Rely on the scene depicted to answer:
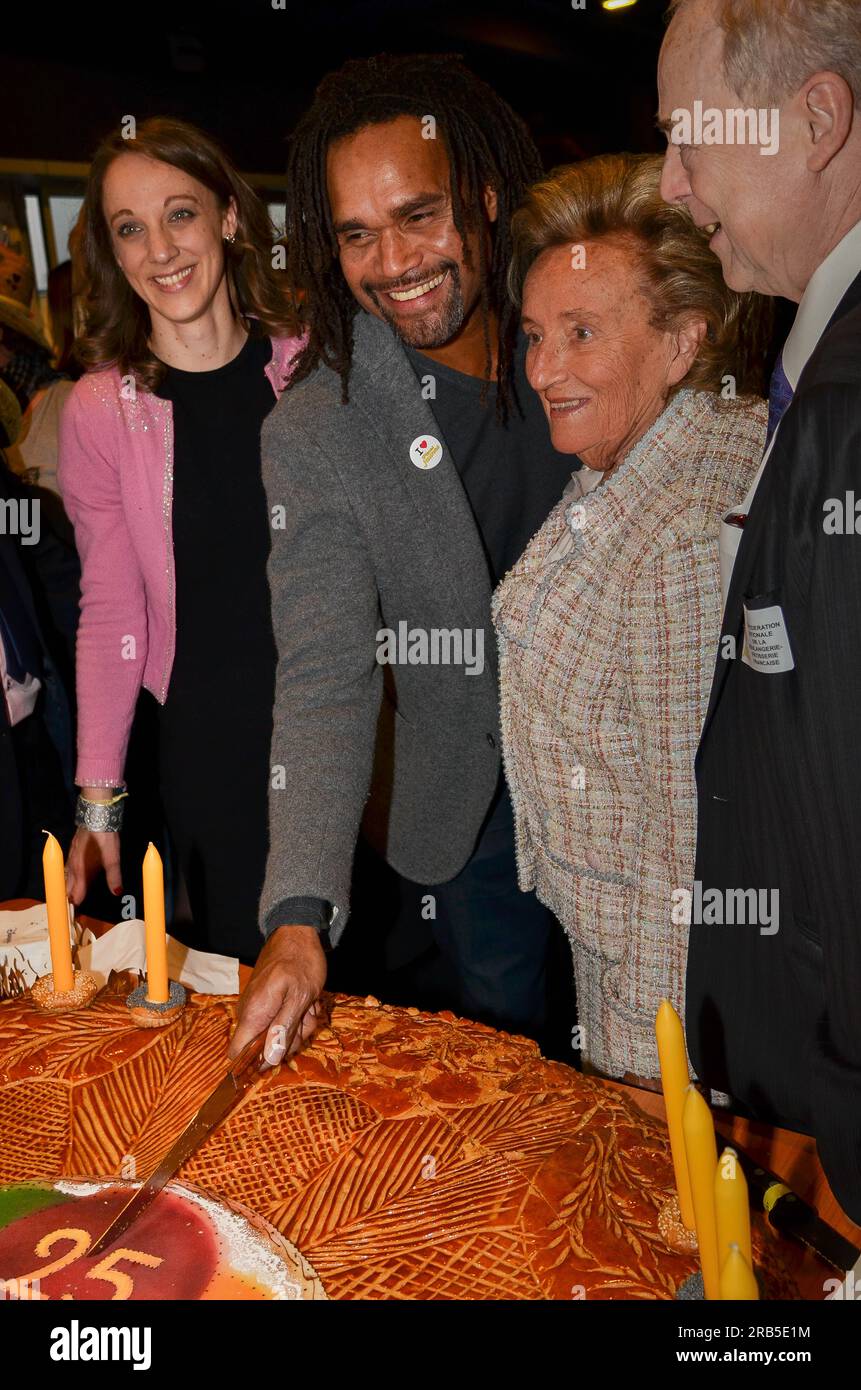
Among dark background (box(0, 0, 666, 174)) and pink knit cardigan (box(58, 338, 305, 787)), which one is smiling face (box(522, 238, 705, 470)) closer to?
pink knit cardigan (box(58, 338, 305, 787))

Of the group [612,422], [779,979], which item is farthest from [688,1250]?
[612,422]

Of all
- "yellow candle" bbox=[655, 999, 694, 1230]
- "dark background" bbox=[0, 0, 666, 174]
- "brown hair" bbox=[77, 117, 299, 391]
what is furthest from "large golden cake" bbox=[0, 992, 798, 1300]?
"dark background" bbox=[0, 0, 666, 174]

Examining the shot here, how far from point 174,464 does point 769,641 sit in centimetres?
173

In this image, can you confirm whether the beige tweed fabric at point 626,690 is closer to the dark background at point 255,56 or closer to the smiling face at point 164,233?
the smiling face at point 164,233

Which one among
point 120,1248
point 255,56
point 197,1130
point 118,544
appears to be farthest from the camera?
point 255,56

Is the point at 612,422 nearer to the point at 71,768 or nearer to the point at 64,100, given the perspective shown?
the point at 71,768

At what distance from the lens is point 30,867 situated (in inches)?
116

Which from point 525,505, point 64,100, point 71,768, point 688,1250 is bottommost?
point 688,1250

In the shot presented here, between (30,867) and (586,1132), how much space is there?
6.15 ft

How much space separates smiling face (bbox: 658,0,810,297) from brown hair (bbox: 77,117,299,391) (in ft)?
4.86

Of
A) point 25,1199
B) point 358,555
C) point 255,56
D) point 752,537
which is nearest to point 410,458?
point 358,555

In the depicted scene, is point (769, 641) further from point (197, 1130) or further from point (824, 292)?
point (197, 1130)

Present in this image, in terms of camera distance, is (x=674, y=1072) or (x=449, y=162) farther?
(x=449, y=162)

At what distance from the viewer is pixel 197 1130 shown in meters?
1.43
